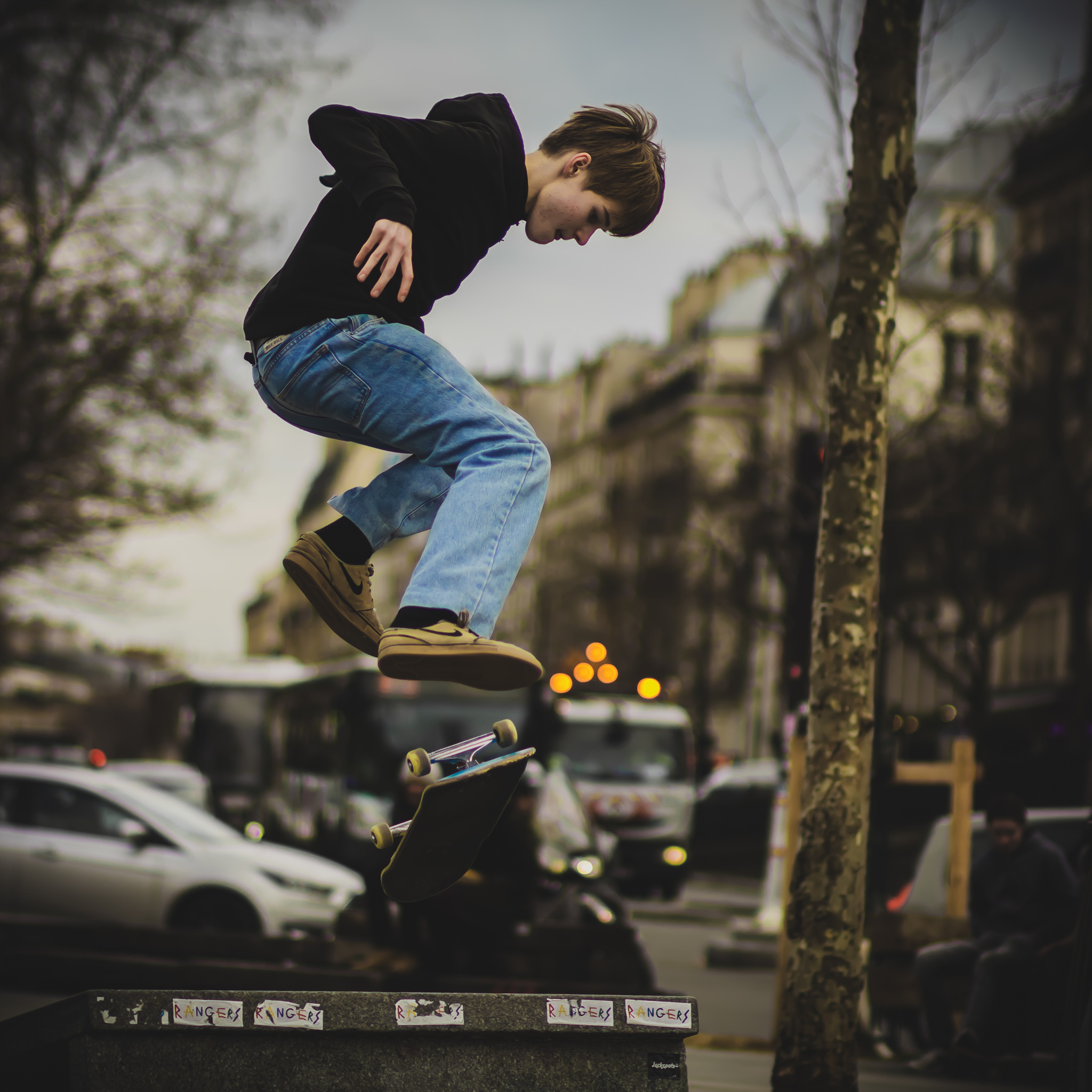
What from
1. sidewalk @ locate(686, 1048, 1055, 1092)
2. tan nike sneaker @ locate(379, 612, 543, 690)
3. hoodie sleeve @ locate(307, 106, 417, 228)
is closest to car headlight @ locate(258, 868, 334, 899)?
sidewalk @ locate(686, 1048, 1055, 1092)

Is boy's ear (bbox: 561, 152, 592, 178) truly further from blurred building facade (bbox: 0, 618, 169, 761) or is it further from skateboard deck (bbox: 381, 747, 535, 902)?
blurred building facade (bbox: 0, 618, 169, 761)

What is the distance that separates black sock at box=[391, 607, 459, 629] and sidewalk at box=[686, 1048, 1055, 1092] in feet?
13.7

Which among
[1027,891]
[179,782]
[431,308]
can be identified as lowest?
[179,782]

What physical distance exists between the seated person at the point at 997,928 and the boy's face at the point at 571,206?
6444 millimetres

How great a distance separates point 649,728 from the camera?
82.6 ft

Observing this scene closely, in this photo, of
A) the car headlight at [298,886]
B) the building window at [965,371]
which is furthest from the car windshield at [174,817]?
the building window at [965,371]

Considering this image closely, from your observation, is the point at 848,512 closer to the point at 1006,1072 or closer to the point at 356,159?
the point at 1006,1072

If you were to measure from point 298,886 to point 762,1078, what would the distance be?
6820 mm

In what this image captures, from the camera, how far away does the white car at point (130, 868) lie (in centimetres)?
1407

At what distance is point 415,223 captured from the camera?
3.92 meters

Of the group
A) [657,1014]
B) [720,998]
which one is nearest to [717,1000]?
[720,998]

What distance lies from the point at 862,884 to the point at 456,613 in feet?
14.9

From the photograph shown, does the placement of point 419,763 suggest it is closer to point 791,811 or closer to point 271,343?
point 271,343

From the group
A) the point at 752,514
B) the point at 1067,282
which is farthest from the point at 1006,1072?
the point at 752,514
